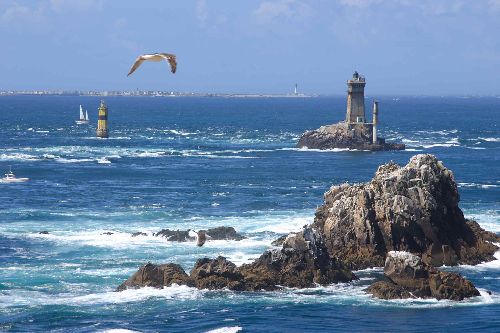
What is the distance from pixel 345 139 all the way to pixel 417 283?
3158 inches

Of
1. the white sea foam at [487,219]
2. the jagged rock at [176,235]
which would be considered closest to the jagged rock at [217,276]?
the jagged rock at [176,235]

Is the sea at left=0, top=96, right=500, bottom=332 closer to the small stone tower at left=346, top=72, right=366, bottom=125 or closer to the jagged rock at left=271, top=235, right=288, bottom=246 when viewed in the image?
the jagged rock at left=271, top=235, right=288, bottom=246

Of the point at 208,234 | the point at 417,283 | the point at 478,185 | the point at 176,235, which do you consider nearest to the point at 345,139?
the point at 478,185

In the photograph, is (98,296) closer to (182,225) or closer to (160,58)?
(182,225)

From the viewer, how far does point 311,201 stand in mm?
73188

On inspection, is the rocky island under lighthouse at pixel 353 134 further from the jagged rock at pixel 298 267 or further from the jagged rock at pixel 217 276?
the jagged rock at pixel 217 276

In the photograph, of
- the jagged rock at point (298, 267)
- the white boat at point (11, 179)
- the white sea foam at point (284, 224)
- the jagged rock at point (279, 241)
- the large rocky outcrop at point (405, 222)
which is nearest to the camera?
the jagged rock at point (298, 267)

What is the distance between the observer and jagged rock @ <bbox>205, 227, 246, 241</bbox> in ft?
187

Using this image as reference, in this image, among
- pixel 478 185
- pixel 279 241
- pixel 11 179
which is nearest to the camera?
pixel 279 241

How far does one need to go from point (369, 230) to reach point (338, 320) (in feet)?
36.8

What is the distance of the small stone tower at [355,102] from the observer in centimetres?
12694

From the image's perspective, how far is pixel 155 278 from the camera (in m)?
45.1

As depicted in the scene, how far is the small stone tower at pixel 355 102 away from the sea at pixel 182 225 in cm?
662

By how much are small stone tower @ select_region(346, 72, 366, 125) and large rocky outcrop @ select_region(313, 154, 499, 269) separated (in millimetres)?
72328
